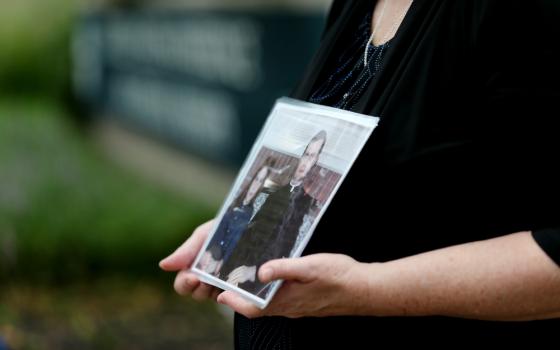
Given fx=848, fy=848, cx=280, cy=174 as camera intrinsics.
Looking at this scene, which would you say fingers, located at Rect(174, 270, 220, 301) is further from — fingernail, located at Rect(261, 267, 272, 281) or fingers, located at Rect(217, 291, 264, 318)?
fingernail, located at Rect(261, 267, 272, 281)

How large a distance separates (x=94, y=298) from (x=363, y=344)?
3.69 metres

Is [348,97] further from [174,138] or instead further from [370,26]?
[174,138]

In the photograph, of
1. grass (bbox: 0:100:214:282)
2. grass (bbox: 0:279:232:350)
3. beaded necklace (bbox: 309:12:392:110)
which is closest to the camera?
beaded necklace (bbox: 309:12:392:110)

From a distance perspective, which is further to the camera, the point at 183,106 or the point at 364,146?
the point at 183,106

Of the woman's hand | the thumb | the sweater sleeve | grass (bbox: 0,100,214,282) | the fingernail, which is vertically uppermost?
the sweater sleeve

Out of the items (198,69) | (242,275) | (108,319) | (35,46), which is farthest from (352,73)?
(35,46)

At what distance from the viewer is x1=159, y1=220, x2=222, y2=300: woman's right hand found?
4.46ft

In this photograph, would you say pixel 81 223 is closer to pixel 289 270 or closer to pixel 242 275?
pixel 242 275

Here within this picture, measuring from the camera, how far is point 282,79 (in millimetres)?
4551

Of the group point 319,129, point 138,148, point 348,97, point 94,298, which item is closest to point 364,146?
point 319,129

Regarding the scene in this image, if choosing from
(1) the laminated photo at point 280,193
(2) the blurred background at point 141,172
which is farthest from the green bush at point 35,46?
(1) the laminated photo at point 280,193

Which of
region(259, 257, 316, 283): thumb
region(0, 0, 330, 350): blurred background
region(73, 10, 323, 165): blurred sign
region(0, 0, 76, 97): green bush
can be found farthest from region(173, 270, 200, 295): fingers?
region(0, 0, 76, 97): green bush

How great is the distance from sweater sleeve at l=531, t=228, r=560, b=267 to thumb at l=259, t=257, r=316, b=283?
0.96ft

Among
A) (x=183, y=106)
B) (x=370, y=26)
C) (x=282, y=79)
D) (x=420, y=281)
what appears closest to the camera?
(x=420, y=281)
